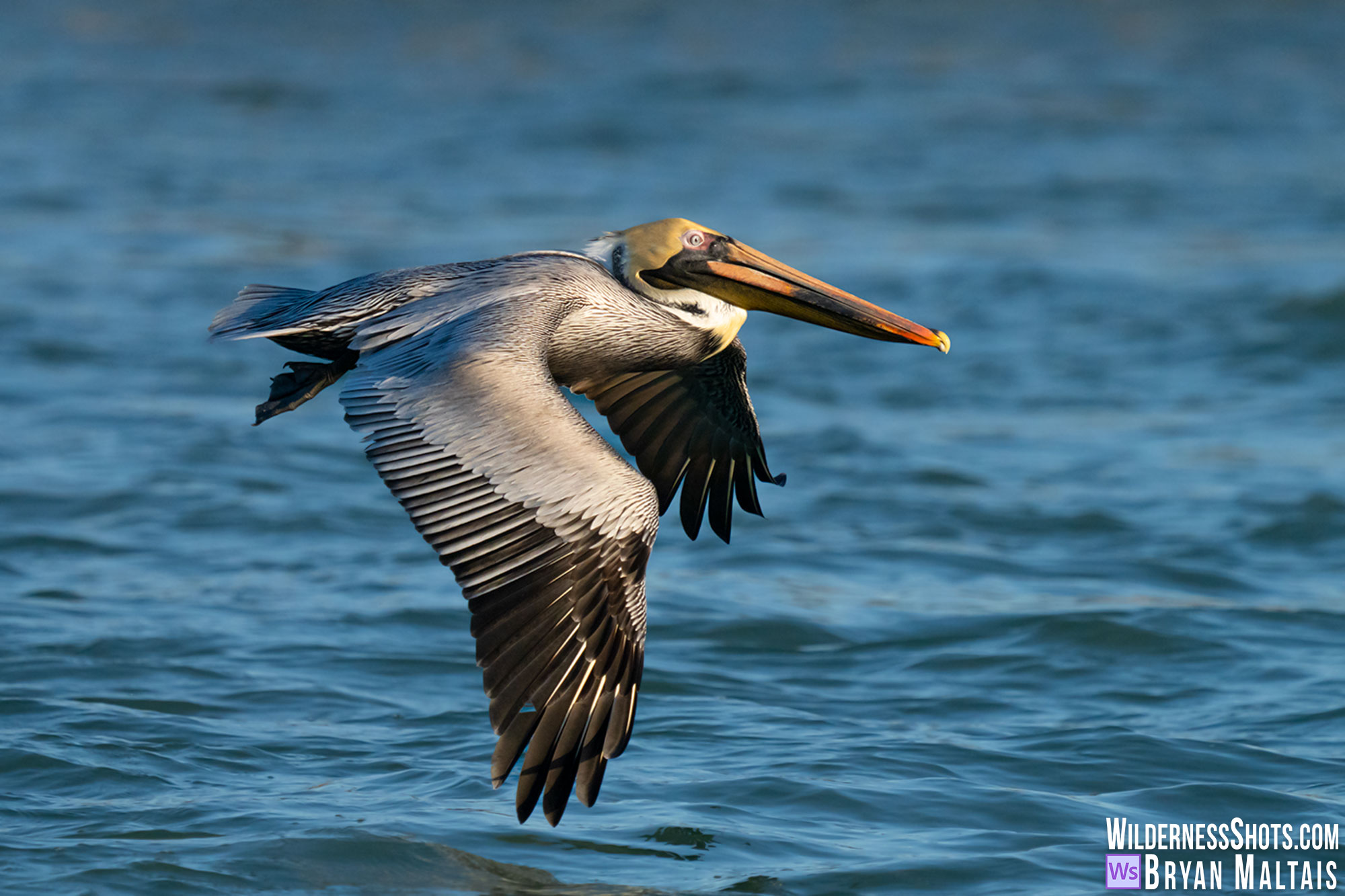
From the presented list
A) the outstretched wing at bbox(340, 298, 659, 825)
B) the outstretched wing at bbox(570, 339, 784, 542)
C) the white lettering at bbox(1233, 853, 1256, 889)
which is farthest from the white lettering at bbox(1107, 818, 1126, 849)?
the outstretched wing at bbox(340, 298, 659, 825)

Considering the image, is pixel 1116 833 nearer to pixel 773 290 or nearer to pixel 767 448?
pixel 773 290

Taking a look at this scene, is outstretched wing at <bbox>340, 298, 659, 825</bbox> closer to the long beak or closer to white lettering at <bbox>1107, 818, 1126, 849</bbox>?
the long beak

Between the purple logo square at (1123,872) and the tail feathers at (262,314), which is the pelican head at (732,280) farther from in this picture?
the purple logo square at (1123,872)

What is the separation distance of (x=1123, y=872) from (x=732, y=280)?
1.98 metres

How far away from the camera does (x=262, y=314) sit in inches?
215

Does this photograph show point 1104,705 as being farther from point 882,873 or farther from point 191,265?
point 191,265

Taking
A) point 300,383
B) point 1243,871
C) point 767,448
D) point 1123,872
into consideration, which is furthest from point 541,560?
point 767,448

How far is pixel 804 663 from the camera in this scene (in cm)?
672

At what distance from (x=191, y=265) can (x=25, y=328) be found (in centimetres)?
181

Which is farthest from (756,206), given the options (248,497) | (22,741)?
(22,741)

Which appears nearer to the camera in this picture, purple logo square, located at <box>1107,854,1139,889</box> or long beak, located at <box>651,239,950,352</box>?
purple logo square, located at <box>1107,854,1139,889</box>

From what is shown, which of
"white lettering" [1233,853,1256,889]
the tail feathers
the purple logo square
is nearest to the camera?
the purple logo square

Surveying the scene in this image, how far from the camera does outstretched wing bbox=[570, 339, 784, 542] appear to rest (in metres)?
5.77

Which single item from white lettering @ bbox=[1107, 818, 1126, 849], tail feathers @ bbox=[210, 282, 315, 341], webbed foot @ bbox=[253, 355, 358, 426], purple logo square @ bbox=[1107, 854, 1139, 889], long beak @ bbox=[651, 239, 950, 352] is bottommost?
purple logo square @ bbox=[1107, 854, 1139, 889]
